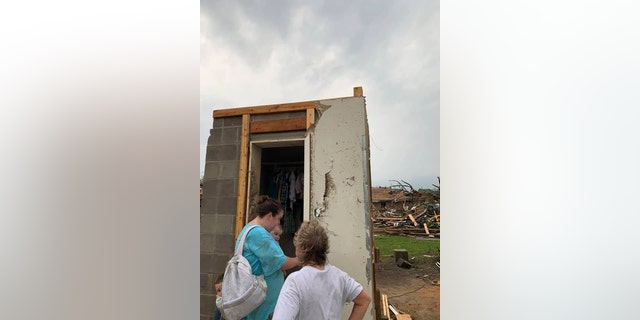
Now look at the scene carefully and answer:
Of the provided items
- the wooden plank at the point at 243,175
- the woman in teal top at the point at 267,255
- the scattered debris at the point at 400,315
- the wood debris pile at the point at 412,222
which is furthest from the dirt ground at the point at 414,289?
the wooden plank at the point at 243,175

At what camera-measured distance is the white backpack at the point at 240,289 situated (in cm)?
122

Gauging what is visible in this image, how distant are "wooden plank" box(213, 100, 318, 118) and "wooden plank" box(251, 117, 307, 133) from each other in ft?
0.13

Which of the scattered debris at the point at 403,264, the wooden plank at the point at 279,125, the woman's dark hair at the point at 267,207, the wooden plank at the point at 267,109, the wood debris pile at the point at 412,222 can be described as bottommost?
the scattered debris at the point at 403,264

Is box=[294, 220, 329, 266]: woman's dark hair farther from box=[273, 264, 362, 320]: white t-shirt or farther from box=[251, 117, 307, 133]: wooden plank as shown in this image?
box=[251, 117, 307, 133]: wooden plank

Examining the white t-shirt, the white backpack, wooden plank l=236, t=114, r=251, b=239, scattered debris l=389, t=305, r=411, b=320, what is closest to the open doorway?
wooden plank l=236, t=114, r=251, b=239

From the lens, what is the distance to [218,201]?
1.34 metres

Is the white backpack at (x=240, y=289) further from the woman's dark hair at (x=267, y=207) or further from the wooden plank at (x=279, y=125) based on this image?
the wooden plank at (x=279, y=125)

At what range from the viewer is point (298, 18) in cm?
136

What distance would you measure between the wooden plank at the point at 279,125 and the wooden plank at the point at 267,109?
38mm

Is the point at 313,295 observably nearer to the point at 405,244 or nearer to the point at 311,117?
the point at 405,244

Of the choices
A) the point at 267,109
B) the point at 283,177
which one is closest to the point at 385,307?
the point at 283,177
